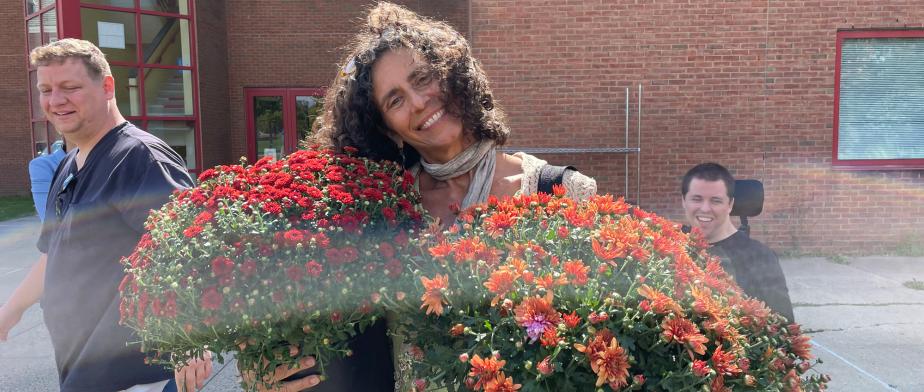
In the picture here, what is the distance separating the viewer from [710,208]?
3.09 metres

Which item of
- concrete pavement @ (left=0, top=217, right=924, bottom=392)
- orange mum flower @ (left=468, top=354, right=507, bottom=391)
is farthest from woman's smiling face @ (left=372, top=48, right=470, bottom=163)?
concrete pavement @ (left=0, top=217, right=924, bottom=392)

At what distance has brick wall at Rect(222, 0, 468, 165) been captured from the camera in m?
12.3

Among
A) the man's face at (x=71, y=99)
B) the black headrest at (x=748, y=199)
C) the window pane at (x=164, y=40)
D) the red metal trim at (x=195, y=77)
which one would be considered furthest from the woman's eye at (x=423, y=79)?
the red metal trim at (x=195, y=77)

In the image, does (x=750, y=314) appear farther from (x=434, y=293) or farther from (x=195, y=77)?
(x=195, y=77)

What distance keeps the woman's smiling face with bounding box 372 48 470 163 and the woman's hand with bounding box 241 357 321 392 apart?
589 millimetres

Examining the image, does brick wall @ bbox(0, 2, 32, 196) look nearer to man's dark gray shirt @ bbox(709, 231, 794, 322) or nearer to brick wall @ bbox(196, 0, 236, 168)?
brick wall @ bbox(196, 0, 236, 168)

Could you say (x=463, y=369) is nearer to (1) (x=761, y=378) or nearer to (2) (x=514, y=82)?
(1) (x=761, y=378)

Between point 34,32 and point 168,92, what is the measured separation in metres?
1.85

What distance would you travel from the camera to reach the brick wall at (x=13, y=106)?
60.9ft

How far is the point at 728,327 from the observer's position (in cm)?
100

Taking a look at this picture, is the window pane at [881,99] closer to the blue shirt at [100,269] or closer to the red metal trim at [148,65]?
the blue shirt at [100,269]

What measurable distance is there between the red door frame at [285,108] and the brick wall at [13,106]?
10035 mm

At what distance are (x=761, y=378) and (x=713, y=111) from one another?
6.99m

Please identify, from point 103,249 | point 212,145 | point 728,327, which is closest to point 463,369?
point 728,327
